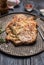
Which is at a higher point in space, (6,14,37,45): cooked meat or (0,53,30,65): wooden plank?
(6,14,37,45): cooked meat

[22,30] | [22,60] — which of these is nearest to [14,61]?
[22,60]

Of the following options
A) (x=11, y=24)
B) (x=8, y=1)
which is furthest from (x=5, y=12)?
(x=11, y=24)

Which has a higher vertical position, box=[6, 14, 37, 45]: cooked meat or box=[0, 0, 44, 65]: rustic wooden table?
box=[6, 14, 37, 45]: cooked meat

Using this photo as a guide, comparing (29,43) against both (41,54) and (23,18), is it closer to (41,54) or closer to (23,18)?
(41,54)

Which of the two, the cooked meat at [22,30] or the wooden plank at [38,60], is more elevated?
the cooked meat at [22,30]

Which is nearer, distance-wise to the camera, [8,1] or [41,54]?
[41,54]

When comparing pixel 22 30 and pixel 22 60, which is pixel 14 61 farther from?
pixel 22 30

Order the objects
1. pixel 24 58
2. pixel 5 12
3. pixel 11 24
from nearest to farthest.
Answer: pixel 24 58
pixel 11 24
pixel 5 12

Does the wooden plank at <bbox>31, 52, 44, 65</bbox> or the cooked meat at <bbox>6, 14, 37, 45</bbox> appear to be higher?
the cooked meat at <bbox>6, 14, 37, 45</bbox>
